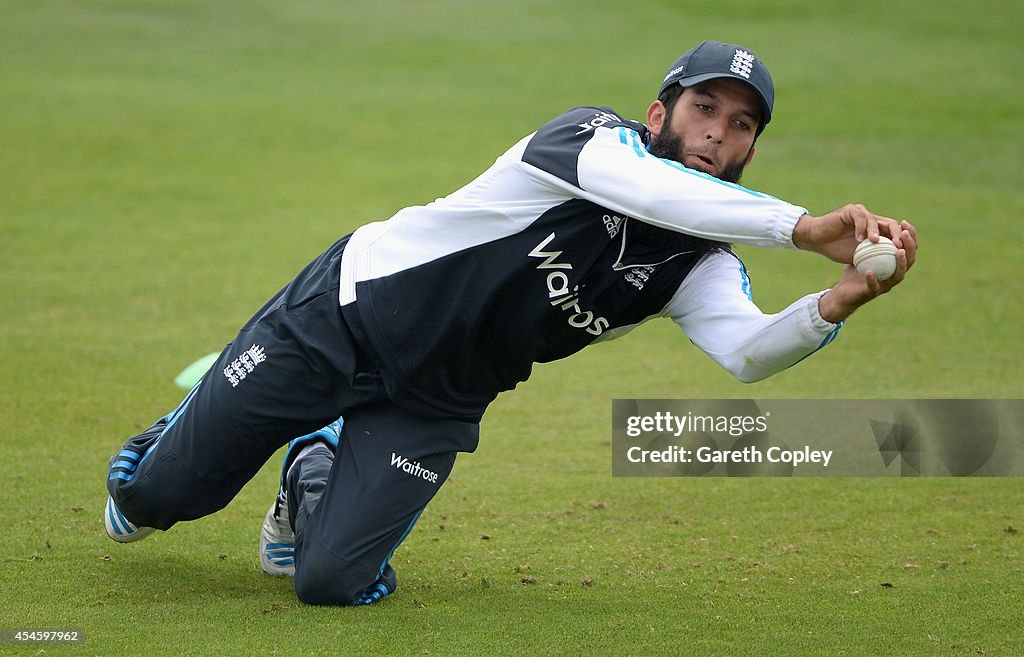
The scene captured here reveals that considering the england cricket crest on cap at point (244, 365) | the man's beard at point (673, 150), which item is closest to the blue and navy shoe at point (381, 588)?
the england cricket crest on cap at point (244, 365)

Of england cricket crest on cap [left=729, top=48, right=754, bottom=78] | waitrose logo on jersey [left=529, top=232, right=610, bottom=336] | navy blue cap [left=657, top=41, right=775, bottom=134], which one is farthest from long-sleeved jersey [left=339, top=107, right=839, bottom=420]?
england cricket crest on cap [left=729, top=48, right=754, bottom=78]

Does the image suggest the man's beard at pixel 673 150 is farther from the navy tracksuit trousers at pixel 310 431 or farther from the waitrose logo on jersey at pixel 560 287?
the navy tracksuit trousers at pixel 310 431

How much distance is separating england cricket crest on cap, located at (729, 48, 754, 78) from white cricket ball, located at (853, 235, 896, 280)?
76cm

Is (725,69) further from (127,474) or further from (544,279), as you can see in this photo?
(127,474)

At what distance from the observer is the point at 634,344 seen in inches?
297

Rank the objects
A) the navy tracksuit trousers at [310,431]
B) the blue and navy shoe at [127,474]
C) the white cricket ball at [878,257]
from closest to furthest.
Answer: the white cricket ball at [878,257], the navy tracksuit trousers at [310,431], the blue and navy shoe at [127,474]

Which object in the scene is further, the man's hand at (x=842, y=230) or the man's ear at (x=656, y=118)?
the man's ear at (x=656, y=118)

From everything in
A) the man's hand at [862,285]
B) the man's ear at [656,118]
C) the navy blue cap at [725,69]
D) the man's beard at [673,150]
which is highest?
the navy blue cap at [725,69]

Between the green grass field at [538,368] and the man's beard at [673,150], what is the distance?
130 cm

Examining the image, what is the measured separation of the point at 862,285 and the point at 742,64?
808 mm

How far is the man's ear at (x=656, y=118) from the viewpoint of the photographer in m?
3.79

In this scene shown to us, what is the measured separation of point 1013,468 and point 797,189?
6.16 m

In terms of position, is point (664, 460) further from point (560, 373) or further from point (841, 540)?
point (560, 373)

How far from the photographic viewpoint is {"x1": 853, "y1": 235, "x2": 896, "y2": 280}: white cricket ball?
3.08 m
